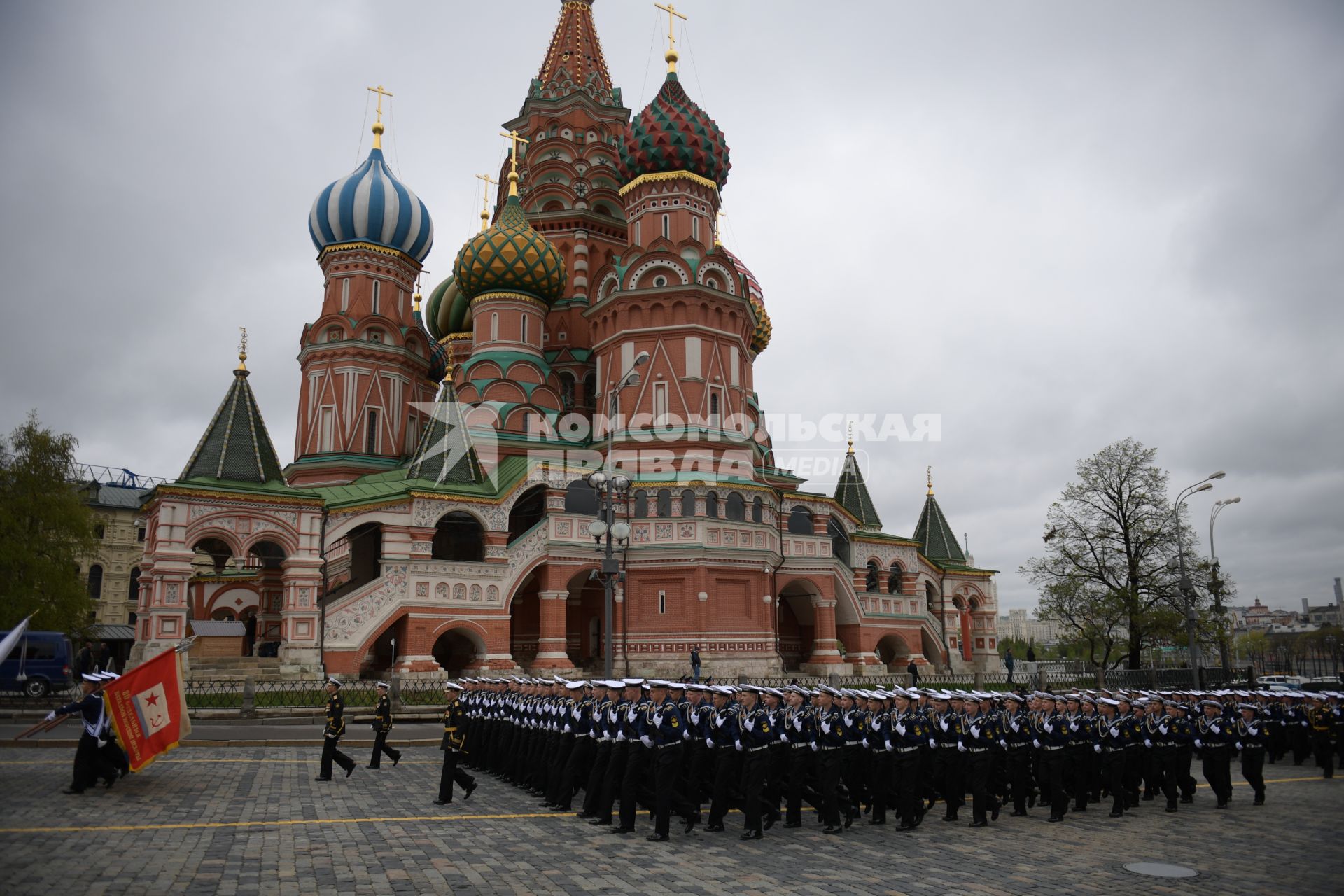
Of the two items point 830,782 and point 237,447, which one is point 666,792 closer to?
point 830,782

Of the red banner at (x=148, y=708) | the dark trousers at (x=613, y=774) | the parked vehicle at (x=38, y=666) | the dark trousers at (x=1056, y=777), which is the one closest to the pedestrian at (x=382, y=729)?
the red banner at (x=148, y=708)

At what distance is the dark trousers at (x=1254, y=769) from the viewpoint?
12297 mm

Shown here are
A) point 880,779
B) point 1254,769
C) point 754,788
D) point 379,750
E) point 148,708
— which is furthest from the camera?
point 379,750

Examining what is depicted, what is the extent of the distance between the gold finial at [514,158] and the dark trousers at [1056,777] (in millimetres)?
31880

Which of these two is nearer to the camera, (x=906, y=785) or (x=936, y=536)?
(x=906, y=785)

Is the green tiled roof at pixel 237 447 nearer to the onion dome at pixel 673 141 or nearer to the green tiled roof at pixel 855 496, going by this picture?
the onion dome at pixel 673 141

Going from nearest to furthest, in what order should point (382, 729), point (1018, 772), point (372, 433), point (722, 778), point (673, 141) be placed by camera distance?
point (722, 778), point (1018, 772), point (382, 729), point (673, 141), point (372, 433)

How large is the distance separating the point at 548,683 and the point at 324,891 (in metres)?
6.26

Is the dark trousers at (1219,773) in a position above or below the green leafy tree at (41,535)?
below

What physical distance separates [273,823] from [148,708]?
296 centimetres

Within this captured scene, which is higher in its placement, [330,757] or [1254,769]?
[330,757]

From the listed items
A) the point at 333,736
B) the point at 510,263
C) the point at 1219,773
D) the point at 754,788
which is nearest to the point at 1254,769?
the point at 1219,773

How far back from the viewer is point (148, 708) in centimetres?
1130

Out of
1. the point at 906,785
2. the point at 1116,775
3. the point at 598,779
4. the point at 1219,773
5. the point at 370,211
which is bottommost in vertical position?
the point at 1219,773
